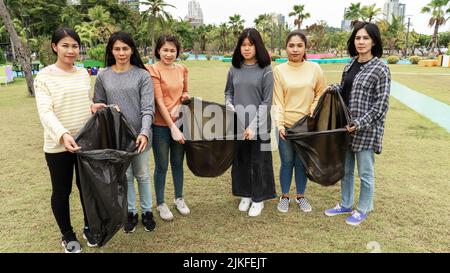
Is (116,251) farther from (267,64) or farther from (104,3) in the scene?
(104,3)

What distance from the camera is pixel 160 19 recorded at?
101 ft

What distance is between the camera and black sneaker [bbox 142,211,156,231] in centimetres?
277

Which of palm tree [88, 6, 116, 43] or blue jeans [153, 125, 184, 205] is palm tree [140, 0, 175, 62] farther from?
blue jeans [153, 125, 184, 205]

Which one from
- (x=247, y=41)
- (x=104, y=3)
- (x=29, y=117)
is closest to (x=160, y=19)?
(x=104, y=3)

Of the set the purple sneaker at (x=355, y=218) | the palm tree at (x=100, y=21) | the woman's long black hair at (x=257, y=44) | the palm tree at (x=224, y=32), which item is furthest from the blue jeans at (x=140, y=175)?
the palm tree at (x=224, y=32)

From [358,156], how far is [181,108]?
1460 millimetres

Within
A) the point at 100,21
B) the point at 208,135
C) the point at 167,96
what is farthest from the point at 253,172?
the point at 100,21

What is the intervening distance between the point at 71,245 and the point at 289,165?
184 centimetres

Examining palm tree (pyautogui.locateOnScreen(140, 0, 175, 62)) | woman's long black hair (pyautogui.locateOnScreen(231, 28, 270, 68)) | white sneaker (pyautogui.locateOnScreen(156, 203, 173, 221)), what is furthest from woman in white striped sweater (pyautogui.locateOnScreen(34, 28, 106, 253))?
palm tree (pyautogui.locateOnScreen(140, 0, 175, 62))

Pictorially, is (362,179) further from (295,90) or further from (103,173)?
(103,173)

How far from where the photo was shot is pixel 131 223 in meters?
2.76

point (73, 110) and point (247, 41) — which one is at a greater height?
point (247, 41)

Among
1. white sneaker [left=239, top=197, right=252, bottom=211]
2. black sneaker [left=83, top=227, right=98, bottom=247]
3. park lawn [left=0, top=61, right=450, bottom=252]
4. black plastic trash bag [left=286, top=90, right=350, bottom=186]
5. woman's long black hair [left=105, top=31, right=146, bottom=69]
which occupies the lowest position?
park lawn [left=0, top=61, right=450, bottom=252]

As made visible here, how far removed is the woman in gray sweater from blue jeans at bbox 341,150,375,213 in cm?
64
